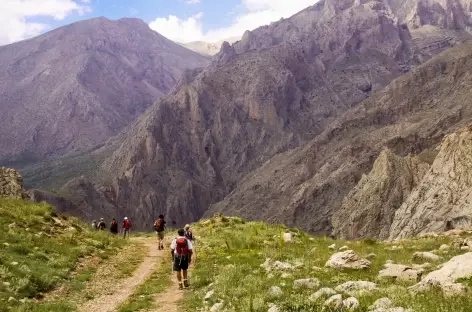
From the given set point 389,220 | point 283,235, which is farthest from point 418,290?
point 389,220

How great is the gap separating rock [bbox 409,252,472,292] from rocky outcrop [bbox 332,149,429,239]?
90.4 m

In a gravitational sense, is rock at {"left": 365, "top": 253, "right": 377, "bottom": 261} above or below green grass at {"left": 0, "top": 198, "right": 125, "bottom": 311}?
below

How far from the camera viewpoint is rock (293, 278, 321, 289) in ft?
46.7

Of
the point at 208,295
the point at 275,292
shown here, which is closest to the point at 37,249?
the point at 208,295

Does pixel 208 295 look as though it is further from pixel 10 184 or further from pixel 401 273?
pixel 10 184

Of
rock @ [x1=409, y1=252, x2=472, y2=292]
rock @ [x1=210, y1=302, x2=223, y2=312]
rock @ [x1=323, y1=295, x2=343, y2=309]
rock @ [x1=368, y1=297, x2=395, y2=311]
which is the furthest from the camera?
rock @ [x1=210, y1=302, x2=223, y2=312]

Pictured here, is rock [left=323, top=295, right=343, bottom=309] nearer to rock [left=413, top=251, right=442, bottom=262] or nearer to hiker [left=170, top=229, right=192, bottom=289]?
hiker [left=170, top=229, right=192, bottom=289]

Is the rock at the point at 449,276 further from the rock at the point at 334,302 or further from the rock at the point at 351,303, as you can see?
the rock at the point at 334,302

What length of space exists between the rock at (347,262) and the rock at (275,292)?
4.77 metres

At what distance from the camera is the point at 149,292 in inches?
696

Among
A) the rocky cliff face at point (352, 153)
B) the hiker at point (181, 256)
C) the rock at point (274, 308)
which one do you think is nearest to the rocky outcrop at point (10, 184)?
the hiker at point (181, 256)

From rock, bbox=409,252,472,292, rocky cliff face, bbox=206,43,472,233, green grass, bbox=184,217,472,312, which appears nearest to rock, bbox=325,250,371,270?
green grass, bbox=184,217,472,312

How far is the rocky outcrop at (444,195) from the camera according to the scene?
72.7 metres

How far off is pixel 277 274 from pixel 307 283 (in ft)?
8.87
